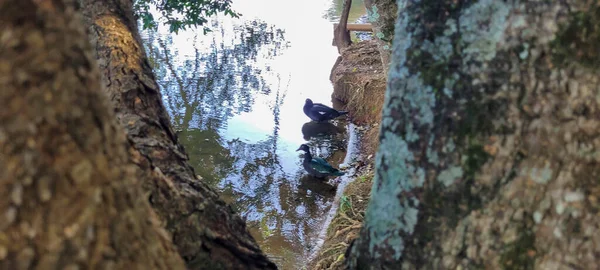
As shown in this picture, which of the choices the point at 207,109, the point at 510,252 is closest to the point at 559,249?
the point at 510,252

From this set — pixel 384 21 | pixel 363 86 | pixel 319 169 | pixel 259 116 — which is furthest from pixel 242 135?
pixel 384 21

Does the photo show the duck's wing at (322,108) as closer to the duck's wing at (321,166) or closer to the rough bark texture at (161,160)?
the duck's wing at (321,166)

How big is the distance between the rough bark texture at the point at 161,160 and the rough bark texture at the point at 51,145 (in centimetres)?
36

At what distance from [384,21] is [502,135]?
2583mm

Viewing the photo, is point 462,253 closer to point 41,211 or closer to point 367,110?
point 41,211

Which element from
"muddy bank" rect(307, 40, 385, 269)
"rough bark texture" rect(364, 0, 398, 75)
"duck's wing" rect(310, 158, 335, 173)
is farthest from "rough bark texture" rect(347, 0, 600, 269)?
"duck's wing" rect(310, 158, 335, 173)

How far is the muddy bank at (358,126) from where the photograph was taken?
3520 mm

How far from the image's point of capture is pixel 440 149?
962 mm

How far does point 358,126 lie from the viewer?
6.48 m

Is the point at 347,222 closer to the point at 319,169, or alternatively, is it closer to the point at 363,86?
the point at 319,169

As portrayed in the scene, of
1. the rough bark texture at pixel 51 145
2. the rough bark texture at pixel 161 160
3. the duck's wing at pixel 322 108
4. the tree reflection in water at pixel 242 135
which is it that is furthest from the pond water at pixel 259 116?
the rough bark texture at pixel 51 145

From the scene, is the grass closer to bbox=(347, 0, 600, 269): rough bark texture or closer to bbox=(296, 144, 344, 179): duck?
bbox=(296, 144, 344, 179): duck

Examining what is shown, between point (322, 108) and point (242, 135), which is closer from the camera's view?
point (242, 135)

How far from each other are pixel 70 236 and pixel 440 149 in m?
0.69
